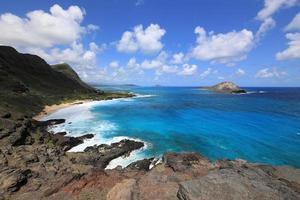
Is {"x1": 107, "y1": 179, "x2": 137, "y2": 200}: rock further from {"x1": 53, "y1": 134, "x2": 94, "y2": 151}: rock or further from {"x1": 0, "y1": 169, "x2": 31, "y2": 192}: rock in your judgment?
{"x1": 53, "y1": 134, "x2": 94, "y2": 151}: rock

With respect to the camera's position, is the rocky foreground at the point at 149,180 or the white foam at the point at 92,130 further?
the white foam at the point at 92,130

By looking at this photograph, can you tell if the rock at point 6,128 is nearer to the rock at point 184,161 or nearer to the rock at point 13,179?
the rock at point 13,179

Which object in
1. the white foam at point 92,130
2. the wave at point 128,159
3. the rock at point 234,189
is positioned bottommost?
the wave at point 128,159

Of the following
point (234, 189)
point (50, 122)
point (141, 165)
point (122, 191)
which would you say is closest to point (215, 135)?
point (141, 165)

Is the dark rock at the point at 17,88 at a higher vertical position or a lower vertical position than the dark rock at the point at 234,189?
higher

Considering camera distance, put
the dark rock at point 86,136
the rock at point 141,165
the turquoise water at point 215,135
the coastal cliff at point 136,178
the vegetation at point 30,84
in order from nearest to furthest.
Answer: the coastal cliff at point 136,178, the rock at point 141,165, the turquoise water at point 215,135, the dark rock at point 86,136, the vegetation at point 30,84

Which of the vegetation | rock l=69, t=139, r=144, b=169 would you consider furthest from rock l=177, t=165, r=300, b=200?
the vegetation

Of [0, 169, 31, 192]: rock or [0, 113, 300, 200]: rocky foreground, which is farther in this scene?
[0, 169, 31, 192]: rock

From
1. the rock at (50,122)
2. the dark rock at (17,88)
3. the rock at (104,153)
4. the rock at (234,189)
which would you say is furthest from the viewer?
the dark rock at (17,88)

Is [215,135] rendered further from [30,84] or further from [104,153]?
[30,84]

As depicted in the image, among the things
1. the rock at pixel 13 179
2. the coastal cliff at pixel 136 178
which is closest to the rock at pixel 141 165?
the coastal cliff at pixel 136 178

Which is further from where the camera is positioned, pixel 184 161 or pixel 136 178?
pixel 184 161

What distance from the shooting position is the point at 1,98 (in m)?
62.4

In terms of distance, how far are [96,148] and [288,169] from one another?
2798 cm
